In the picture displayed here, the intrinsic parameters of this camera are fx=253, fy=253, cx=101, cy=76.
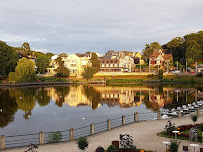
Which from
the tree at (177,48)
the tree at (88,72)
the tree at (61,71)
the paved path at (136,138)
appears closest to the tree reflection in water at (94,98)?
the paved path at (136,138)

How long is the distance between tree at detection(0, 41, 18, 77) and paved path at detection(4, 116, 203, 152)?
94173 millimetres

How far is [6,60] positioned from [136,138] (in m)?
101

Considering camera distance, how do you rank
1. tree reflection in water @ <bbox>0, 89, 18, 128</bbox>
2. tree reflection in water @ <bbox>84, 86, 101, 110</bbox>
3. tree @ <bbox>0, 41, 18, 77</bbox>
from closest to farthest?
tree reflection in water @ <bbox>0, 89, 18, 128</bbox> < tree reflection in water @ <bbox>84, 86, 101, 110</bbox> < tree @ <bbox>0, 41, 18, 77</bbox>

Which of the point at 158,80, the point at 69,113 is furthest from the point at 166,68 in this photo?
the point at 69,113

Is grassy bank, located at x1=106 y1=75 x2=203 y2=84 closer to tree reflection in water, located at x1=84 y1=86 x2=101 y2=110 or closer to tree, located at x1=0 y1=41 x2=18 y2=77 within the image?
tree reflection in water, located at x1=84 y1=86 x2=101 y2=110

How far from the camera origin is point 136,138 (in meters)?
23.6

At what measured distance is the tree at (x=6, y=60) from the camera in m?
111

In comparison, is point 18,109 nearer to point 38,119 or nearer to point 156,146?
point 38,119

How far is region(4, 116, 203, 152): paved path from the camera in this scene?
68.4ft

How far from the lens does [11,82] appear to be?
106062 millimetres

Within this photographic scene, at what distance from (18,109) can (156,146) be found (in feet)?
119

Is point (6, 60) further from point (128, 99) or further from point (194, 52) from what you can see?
point (194, 52)

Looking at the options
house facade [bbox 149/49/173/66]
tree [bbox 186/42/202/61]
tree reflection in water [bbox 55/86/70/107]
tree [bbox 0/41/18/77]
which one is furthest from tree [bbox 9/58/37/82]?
tree [bbox 186/42/202/61]

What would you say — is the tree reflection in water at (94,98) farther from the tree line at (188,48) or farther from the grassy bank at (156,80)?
the tree line at (188,48)
